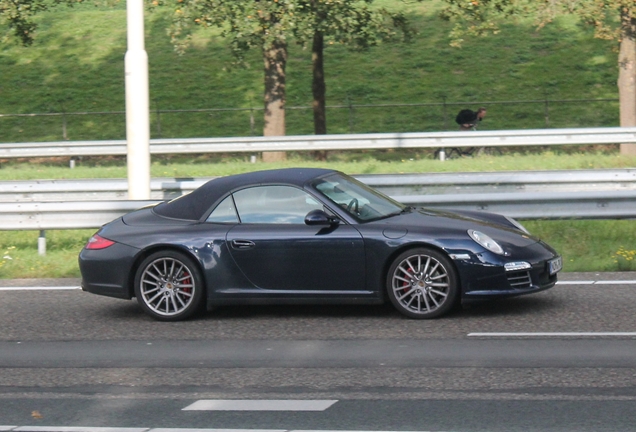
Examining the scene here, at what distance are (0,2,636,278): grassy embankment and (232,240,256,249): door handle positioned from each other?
18487mm

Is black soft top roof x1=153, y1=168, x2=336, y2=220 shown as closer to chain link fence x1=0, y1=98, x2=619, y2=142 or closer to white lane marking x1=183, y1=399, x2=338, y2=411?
white lane marking x1=183, y1=399, x2=338, y2=411

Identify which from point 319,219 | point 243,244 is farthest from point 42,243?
point 319,219

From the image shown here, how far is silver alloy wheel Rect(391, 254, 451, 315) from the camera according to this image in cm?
820

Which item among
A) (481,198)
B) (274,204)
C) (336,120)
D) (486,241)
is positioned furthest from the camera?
(336,120)

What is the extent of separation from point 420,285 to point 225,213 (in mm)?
1754

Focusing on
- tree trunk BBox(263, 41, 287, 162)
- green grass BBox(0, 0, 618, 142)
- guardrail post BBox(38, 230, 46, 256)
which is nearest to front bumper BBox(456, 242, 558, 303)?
guardrail post BBox(38, 230, 46, 256)

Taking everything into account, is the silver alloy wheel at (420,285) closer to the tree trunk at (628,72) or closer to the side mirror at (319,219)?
the side mirror at (319,219)

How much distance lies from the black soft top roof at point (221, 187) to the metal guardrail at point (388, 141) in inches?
443

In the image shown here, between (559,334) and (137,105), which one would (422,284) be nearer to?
(559,334)

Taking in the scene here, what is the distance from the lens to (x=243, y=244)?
851cm

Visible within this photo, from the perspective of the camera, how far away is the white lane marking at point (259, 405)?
5.95 m

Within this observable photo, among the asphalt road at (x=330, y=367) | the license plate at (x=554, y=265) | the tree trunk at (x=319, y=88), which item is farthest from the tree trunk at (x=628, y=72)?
the license plate at (x=554, y=265)

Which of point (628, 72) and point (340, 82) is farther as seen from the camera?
point (340, 82)

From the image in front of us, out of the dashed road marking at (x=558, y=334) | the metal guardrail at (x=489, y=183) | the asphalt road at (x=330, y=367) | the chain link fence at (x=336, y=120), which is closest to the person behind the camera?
the asphalt road at (x=330, y=367)
